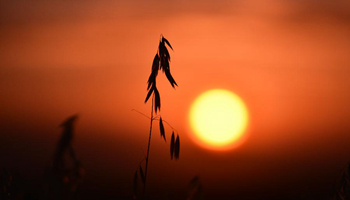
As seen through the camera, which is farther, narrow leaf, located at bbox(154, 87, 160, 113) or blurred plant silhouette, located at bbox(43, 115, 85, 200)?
narrow leaf, located at bbox(154, 87, 160, 113)

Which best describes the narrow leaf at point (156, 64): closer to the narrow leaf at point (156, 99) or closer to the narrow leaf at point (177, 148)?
the narrow leaf at point (156, 99)

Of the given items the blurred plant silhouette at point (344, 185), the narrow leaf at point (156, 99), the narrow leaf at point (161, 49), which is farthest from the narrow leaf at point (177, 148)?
the blurred plant silhouette at point (344, 185)

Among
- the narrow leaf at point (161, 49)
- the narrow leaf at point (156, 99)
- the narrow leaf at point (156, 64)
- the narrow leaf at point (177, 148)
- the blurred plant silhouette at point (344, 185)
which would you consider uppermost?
the narrow leaf at point (161, 49)

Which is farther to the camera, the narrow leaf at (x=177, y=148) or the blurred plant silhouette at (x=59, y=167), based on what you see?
the narrow leaf at (x=177, y=148)

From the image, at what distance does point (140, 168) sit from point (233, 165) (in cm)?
2911

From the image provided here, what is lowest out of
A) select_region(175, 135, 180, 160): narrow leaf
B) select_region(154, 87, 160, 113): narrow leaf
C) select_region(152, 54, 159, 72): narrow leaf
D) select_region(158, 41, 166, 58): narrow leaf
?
select_region(175, 135, 180, 160): narrow leaf

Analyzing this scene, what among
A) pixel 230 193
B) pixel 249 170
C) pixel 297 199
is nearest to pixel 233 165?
pixel 249 170

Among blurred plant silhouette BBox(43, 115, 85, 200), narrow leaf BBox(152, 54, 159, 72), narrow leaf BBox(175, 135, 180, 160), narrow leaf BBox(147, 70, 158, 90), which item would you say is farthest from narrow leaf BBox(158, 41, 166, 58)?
blurred plant silhouette BBox(43, 115, 85, 200)

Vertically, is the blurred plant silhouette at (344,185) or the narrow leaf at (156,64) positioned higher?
the narrow leaf at (156,64)

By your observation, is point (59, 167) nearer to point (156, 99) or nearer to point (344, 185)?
point (156, 99)

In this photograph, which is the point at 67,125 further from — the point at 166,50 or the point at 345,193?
the point at 345,193

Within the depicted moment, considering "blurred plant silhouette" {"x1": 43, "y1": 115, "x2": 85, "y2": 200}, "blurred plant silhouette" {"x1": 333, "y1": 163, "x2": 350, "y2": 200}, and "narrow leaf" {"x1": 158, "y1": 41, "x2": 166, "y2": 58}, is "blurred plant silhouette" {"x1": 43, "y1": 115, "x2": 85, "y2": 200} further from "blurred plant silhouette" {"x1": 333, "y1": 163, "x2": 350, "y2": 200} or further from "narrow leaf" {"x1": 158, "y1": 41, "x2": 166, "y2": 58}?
"blurred plant silhouette" {"x1": 333, "y1": 163, "x2": 350, "y2": 200}

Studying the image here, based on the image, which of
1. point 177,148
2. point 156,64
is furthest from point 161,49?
point 177,148

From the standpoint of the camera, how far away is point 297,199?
4.57 metres
